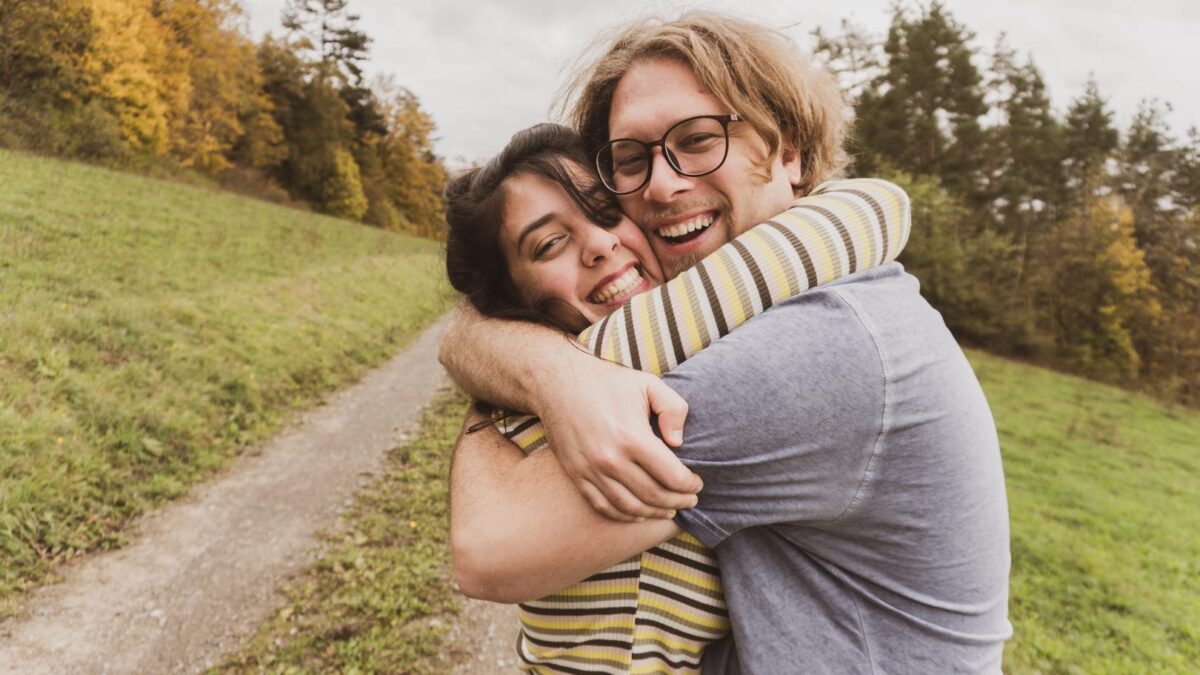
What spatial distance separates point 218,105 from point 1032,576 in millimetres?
36121

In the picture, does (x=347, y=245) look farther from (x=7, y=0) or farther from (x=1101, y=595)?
(x=1101, y=595)

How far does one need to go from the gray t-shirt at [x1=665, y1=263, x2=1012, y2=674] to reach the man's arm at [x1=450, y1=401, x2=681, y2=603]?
141 millimetres

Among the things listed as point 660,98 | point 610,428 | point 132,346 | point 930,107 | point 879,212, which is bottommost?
point 132,346

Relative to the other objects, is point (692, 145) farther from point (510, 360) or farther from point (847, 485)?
point (847, 485)

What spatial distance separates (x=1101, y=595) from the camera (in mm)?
6715

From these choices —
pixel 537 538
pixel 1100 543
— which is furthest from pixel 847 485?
pixel 1100 543

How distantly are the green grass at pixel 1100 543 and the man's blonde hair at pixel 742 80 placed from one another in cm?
487

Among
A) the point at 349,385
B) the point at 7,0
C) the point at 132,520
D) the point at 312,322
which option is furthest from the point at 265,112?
the point at 132,520

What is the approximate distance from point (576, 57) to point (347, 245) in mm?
23036

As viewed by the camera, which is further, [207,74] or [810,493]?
[207,74]

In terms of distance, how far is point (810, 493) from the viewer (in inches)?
45.8

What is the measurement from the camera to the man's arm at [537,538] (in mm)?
1198

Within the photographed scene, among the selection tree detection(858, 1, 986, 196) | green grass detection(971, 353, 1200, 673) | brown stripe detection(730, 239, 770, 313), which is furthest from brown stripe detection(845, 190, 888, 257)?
tree detection(858, 1, 986, 196)

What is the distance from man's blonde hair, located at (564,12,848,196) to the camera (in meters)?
Answer: 2.09
